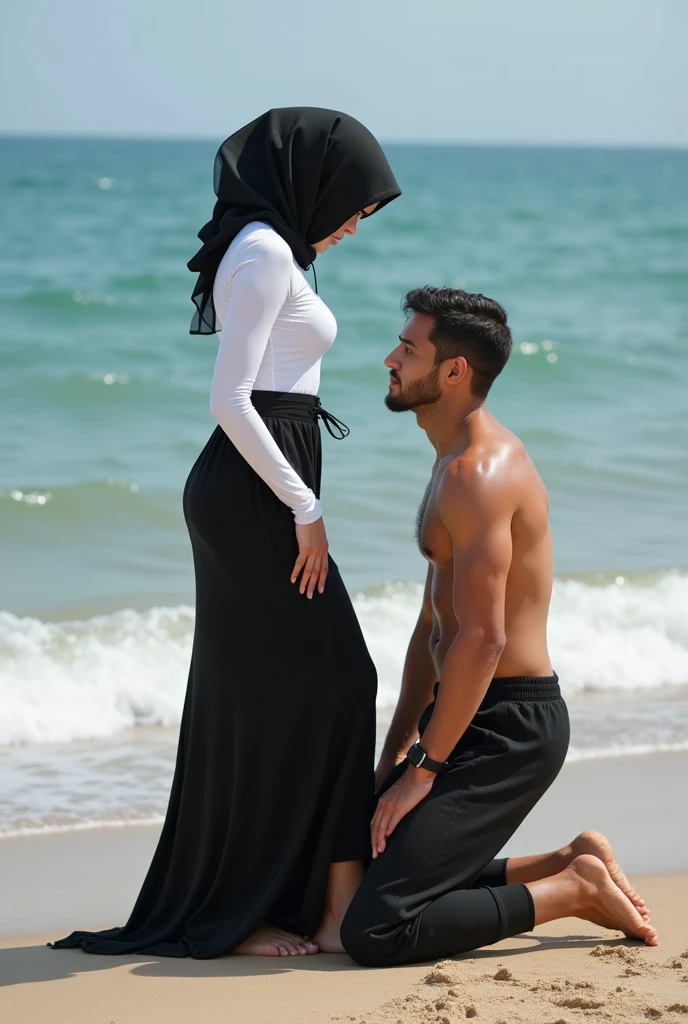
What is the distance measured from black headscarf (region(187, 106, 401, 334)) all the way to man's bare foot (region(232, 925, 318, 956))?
1.56 m

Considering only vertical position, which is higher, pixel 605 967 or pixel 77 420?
pixel 77 420

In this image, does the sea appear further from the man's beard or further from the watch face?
the man's beard

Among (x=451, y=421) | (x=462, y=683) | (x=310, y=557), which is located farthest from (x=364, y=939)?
(x=451, y=421)

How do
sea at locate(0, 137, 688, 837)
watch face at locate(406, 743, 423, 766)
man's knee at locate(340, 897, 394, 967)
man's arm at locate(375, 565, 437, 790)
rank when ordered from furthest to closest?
sea at locate(0, 137, 688, 837)
man's arm at locate(375, 565, 437, 790)
watch face at locate(406, 743, 423, 766)
man's knee at locate(340, 897, 394, 967)

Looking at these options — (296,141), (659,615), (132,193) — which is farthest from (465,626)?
(132,193)

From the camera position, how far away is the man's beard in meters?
3.36

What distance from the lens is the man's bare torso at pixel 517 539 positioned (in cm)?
320

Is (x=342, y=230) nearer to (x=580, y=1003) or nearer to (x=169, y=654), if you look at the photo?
(x=580, y=1003)

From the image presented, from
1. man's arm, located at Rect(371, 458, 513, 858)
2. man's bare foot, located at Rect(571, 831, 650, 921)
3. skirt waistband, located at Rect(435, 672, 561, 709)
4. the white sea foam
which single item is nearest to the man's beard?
man's arm, located at Rect(371, 458, 513, 858)

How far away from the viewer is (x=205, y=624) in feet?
11.2

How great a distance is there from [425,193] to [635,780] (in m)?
43.2

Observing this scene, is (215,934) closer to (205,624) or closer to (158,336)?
(205,624)

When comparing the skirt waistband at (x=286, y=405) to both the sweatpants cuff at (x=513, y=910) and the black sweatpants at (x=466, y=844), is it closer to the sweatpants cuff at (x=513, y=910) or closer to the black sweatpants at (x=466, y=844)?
the black sweatpants at (x=466, y=844)

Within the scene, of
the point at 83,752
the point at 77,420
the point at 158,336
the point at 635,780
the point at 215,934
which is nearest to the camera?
the point at 215,934
